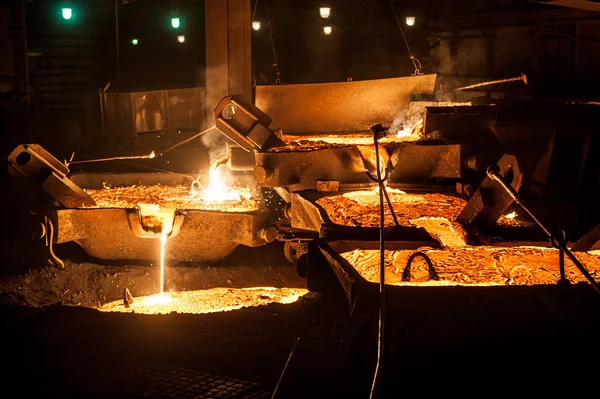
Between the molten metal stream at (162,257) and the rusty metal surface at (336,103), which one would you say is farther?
the rusty metal surface at (336,103)

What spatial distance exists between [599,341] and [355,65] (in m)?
20.5

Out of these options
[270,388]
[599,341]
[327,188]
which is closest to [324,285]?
[270,388]

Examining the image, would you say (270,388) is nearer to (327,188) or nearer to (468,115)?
(327,188)

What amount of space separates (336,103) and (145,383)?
882 centimetres

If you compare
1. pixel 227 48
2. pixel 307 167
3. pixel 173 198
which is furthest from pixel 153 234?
pixel 227 48

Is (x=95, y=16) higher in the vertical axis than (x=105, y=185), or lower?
higher

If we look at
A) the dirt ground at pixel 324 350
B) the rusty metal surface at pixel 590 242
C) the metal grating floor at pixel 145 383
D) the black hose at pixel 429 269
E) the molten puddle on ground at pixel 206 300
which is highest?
the rusty metal surface at pixel 590 242

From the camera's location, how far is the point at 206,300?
7.87 meters

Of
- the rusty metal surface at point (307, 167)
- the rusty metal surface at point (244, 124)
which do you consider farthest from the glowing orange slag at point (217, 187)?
the rusty metal surface at point (307, 167)

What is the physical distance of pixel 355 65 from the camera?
2380 cm

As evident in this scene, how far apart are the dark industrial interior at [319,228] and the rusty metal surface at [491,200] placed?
0.02 metres

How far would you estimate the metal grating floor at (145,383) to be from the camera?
381 centimetres

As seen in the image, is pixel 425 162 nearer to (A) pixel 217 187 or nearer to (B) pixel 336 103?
(A) pixel 217 187

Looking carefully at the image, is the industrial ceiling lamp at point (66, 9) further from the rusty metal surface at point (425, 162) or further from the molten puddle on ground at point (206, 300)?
the rusty metal surface at point (425, 162)
